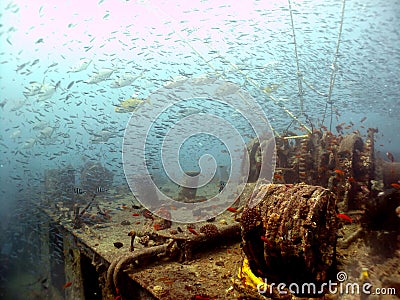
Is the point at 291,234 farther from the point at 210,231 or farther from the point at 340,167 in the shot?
the point at 340,167

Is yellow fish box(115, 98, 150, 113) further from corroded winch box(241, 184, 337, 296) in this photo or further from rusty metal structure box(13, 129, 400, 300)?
corroded winch box(241, 184, 337, 296)

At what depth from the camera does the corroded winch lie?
3455 mm

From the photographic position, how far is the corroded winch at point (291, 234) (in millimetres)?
3455

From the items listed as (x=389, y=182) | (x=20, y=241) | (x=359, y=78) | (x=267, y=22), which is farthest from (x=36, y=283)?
(x=359, y=78)

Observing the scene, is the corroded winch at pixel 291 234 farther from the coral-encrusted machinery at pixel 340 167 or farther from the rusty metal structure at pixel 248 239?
the coral-encrusted machinery at pixel 340 167

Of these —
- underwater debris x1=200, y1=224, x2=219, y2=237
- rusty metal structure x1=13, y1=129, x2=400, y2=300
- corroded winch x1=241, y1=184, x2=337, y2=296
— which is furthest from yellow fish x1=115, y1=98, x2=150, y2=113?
corroded winch x1=241, y1=184, x2=337, y2=296

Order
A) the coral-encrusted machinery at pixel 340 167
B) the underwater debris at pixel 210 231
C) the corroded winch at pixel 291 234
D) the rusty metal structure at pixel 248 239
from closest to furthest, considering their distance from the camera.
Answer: the corroded winch at pixel 291 234, the rusty metal structure at pixel 248 239, the underwater debris at pixel 210 231, the coral-encrusted machinery at pixel 340 167

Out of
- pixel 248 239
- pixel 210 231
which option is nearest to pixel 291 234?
pixel 248 239

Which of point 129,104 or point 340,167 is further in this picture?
point 129,104

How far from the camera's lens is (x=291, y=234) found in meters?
3.47

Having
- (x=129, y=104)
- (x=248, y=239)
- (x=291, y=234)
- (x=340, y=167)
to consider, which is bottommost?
(x=248, y=239)

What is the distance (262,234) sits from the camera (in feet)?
12.6

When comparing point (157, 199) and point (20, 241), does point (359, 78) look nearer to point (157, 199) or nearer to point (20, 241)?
point (157, 199)

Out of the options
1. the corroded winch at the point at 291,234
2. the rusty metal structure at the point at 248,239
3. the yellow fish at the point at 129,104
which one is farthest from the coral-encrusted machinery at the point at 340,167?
the yellow fish at the point at 129,104
